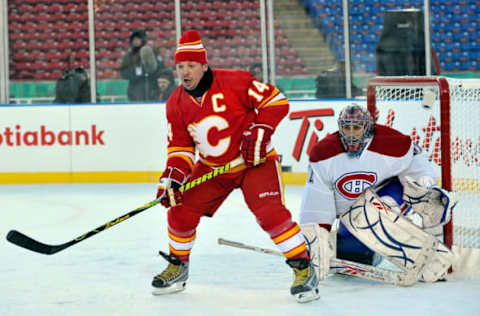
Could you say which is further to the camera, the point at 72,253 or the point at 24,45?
Result: the point at 24,45

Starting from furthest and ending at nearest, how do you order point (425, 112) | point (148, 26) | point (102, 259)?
point (148, 26), point (425, 112), point (102, 259)

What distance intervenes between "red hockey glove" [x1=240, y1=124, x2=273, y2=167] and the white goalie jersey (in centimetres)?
40

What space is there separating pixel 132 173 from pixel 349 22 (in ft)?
8.26

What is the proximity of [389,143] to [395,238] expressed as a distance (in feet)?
1.24

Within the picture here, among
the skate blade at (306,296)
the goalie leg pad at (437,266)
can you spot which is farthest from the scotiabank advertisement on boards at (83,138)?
the skate blade at (306,296)

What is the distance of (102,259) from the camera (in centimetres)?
392

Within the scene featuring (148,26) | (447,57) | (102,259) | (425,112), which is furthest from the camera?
(148,26)

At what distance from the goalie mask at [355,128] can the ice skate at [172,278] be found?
0.80 metres

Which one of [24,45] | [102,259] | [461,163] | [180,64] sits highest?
[24,45]

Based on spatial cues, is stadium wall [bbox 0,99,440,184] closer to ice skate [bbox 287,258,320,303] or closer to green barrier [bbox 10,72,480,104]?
green barrier [bbox 10,72,480,104]

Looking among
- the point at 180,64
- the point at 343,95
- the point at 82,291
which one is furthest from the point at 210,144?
the point at 343,95

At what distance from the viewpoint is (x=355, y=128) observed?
314 centimetres

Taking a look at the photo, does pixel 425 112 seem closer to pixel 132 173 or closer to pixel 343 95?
pixel 343 95

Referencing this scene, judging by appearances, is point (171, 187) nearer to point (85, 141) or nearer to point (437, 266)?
point (437, 266)
